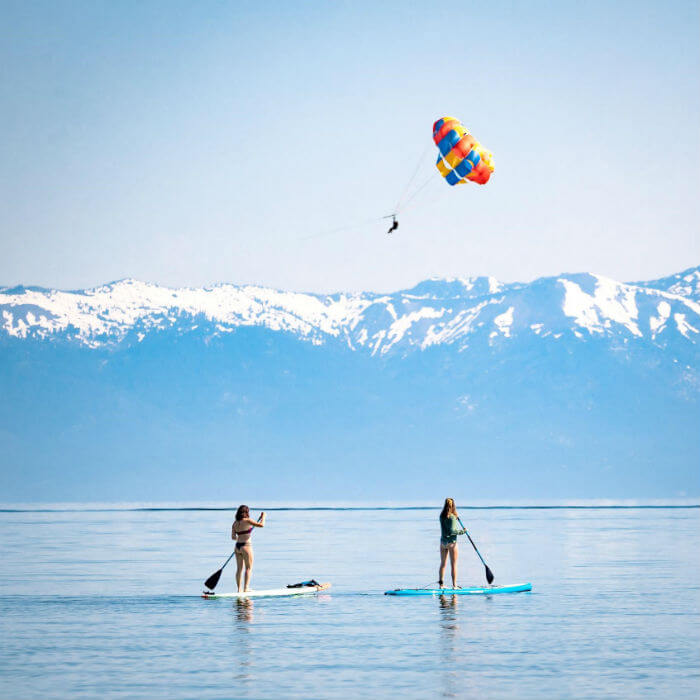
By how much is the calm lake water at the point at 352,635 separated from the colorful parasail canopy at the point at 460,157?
1441 centimetres

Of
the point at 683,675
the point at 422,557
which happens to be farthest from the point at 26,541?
the point at 683,675

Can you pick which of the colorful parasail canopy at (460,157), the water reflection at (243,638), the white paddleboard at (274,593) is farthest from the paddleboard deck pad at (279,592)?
the colorful parasail canopy at (460,157)

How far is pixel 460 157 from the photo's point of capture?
176ft

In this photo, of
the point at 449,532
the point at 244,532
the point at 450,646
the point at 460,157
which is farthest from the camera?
the point at 460,157

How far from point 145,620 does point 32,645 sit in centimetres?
467

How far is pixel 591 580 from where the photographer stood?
142ft

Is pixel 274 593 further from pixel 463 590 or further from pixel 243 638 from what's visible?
pixel 243 638

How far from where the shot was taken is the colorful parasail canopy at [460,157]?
53562mm

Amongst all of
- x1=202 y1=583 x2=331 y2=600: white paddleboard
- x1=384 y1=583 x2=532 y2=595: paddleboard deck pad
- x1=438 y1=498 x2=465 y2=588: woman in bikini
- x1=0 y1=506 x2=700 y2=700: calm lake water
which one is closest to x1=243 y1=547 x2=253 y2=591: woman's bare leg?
x1=202 y1=583 x2=331 y2=600: white paddleboard

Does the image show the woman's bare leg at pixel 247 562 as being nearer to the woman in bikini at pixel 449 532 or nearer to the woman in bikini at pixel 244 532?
the woman in bikini at pixel 244 532

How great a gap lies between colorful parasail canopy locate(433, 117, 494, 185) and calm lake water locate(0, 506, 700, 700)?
1441 cm

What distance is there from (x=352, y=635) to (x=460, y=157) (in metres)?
28.5

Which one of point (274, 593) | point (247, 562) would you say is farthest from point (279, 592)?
point (247, 562)

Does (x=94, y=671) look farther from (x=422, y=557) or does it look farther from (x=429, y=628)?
(x=422, y=557)
